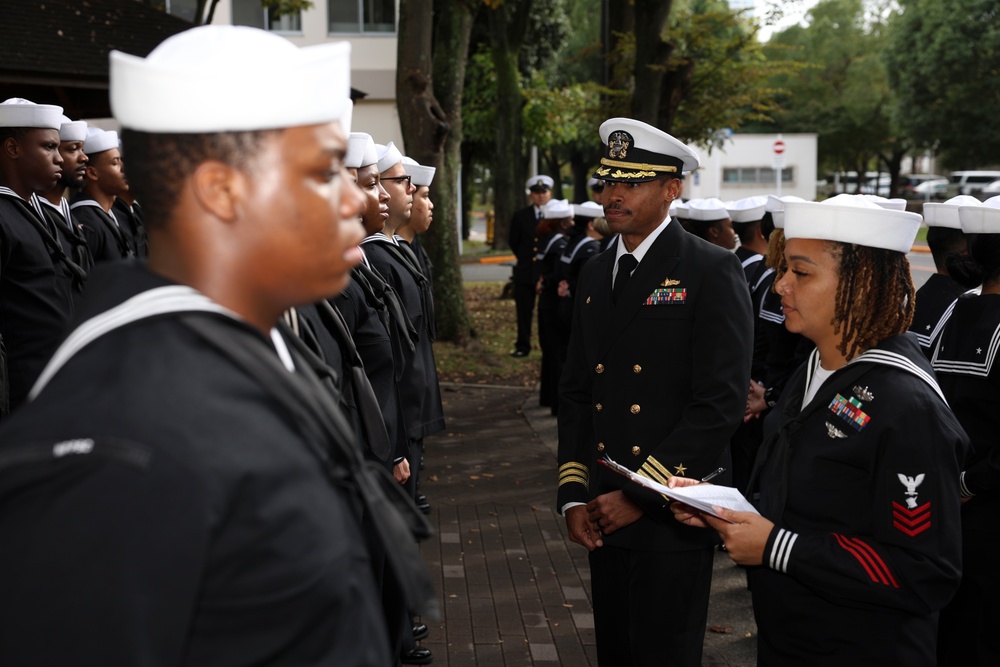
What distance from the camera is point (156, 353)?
1454 mm

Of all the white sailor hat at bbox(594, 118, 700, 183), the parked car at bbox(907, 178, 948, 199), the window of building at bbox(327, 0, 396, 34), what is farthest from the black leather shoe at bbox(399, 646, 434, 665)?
the parked car at bbox(907, 178, 948, 199)

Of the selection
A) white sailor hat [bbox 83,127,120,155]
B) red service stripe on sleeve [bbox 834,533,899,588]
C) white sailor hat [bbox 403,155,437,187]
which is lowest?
red service stripe on sleeve [bbox 834,533,899,588]

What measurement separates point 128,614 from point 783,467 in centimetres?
219

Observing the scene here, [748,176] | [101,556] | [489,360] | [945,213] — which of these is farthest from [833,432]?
[748,176]

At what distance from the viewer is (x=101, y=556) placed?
1.34 metres

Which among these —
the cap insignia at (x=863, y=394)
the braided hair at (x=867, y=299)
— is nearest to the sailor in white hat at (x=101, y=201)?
the braided hair at (x=867, y=299)

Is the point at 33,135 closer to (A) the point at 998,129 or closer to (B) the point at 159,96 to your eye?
(B) the point at 159,96

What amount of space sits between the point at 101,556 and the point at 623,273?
331 centimetres

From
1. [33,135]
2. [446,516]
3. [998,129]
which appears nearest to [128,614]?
[33,135]

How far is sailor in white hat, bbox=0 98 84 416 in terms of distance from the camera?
6.07m

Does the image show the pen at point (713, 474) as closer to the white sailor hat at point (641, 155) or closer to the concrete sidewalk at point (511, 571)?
the concrete sidewalk at point (511, 571)

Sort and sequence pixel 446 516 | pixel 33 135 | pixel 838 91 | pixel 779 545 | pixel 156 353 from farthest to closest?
pixel 838 91, pixel 446 516, pixel 33 135, pixel 779 545, pixel 156 353

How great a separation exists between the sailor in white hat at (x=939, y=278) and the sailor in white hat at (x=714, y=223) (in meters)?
2.62

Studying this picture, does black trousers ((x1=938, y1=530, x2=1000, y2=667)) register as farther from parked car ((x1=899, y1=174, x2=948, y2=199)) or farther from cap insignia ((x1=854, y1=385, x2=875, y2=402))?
parked car ((x1=899, y1=174, x2=948, y2=199))
